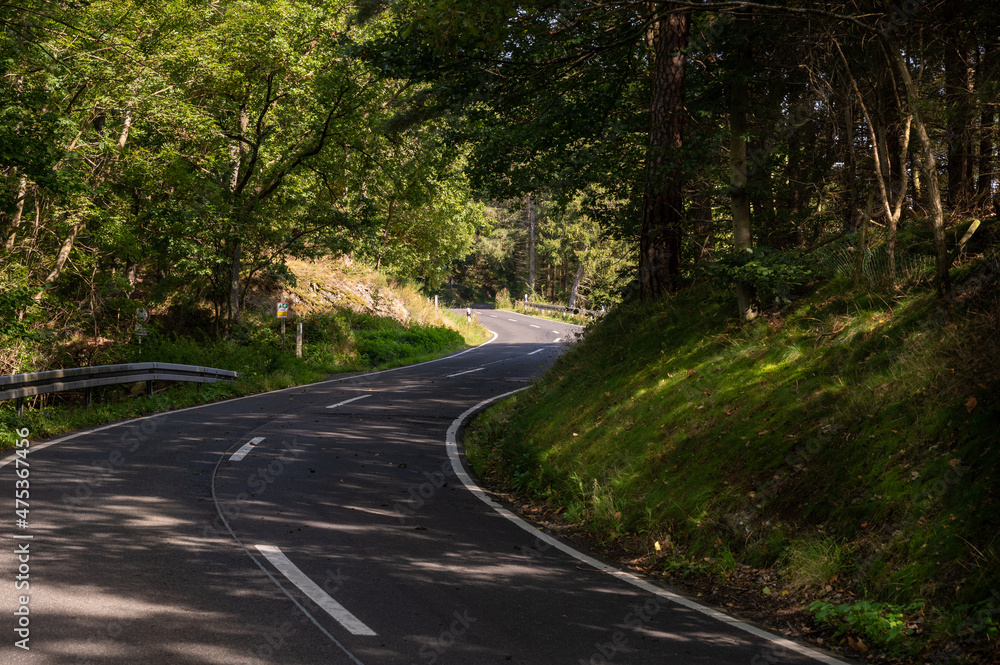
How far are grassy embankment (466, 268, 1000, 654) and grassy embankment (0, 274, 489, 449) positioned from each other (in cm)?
772

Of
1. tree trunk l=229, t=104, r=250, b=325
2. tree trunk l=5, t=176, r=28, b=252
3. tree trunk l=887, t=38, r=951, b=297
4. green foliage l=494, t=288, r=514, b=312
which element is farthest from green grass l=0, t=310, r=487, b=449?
green foliage l=494, t=288, r=514, b=312

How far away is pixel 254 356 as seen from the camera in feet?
70.5

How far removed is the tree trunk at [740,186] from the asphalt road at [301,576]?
4.39 meters

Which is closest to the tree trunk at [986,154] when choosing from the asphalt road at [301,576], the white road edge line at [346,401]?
the asphalt road at [301,576]

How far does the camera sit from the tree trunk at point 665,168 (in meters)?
9.87

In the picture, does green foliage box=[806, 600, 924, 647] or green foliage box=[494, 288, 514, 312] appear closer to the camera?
green foliage box=[806, 600, 924, 647]

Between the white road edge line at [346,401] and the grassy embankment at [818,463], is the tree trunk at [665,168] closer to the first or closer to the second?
the grassy embankment at [818,463]

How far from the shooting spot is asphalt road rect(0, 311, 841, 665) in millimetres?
4070

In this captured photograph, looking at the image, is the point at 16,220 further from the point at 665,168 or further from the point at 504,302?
the point at 504,302

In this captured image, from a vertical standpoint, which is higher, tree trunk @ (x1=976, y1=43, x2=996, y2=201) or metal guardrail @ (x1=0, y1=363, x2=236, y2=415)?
tree trunk @ (x1=976, y1=43, x2=996, y2=201)

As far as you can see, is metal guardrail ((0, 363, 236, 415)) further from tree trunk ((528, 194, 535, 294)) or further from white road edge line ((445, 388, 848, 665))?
tree trunk ((528, 194, 535, 294))

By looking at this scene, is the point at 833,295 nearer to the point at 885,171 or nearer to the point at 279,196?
the point at 885,171

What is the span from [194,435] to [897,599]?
9.80 metres

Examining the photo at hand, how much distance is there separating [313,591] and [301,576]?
333 mm
